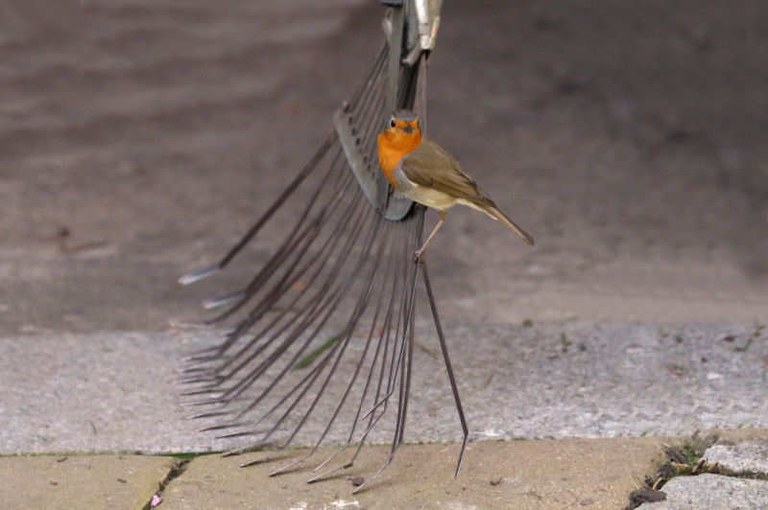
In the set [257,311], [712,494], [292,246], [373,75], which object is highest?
[373,75]

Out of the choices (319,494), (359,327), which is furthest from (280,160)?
(319,494)

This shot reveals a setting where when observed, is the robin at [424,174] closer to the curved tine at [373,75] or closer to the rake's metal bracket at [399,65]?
the rake's metal bracket at [399,65]

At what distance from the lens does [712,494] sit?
181 centimetres

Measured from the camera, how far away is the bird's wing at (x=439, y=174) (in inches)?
73.5

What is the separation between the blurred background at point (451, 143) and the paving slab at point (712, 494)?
104cm

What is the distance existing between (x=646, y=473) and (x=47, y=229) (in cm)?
218

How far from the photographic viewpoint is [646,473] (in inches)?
73.8

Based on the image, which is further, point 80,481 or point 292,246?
point 292,246

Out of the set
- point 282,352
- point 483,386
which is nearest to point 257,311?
point 282,352

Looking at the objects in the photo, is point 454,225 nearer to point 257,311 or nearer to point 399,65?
point 257,311

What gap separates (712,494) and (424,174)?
62 centimetres

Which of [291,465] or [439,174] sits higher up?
[439,174]

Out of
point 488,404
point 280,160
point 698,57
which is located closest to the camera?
point 488,404

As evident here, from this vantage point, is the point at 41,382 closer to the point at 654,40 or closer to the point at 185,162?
the point at 185,162
